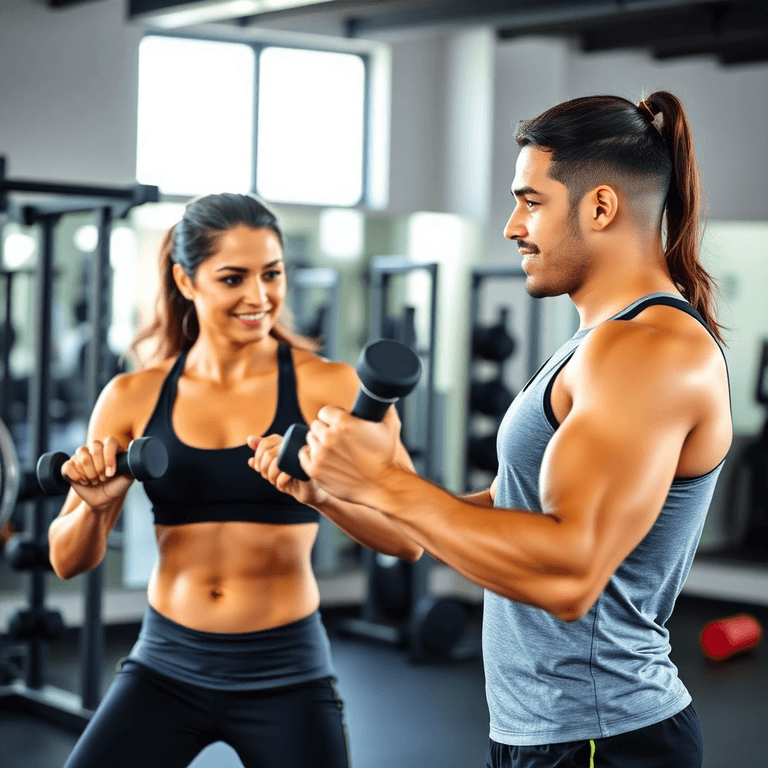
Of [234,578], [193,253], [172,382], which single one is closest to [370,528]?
[234,578]

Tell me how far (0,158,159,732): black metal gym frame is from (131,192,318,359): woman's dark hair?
130 cm

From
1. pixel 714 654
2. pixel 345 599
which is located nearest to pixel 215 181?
pixel 345 599

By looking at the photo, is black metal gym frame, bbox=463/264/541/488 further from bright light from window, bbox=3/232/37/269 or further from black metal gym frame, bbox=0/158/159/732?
bright light from window, bbox=3/232/37/269

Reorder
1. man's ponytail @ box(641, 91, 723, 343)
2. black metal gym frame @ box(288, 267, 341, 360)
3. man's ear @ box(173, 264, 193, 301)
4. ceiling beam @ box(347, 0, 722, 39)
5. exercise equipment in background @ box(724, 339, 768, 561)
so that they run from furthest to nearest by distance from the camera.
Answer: exercise equipment in background @ box(724, 339, 768, 561) < black metal gym frame @ box(288, 267, 341, 360) < ceiling beam @ box(347, 0, 722, 39) < man's ear @ box(173, 264, 193, 301) < man's ponytail @ box(641, 91, 723, 343)

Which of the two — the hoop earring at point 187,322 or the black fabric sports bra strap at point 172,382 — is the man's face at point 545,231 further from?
the hoop earring at point 187,322

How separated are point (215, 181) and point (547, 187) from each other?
4523 millimetres

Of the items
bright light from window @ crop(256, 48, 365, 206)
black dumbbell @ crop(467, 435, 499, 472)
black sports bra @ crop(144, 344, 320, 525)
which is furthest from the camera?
bright light from window @ crop(256, 48, 365, 206)

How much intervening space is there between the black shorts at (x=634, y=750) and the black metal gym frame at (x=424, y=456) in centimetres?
335

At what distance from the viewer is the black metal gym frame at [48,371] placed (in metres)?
3.51

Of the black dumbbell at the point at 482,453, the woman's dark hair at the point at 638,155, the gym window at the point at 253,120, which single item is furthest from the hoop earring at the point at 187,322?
the gym window at the point at 253,120

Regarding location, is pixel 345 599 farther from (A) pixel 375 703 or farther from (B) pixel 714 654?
(B) pixel 714 654

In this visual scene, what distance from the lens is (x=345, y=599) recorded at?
223 inches

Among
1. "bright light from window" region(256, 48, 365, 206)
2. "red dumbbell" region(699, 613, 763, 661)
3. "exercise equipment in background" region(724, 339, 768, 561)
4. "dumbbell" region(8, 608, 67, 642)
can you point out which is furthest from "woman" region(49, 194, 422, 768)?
"exercise equipment in background" region(724, 339, 768, 561)

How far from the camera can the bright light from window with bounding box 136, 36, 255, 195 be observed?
210 inches
